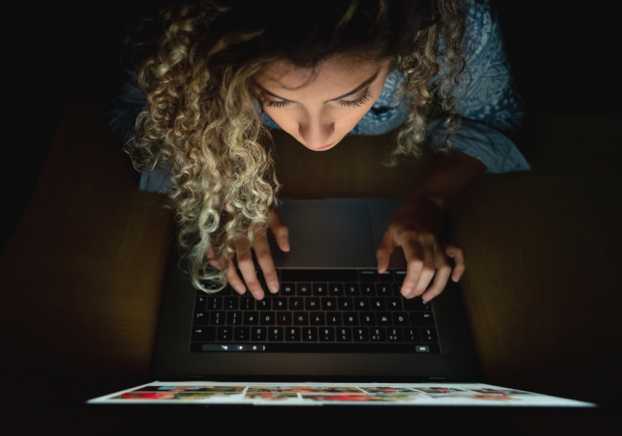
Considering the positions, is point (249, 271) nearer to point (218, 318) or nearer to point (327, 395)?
point (218, 318)

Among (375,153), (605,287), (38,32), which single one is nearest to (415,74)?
(375,153)

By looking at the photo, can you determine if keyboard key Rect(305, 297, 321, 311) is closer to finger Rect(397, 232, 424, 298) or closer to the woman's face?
finger Rect(397, 232, 424, 298)

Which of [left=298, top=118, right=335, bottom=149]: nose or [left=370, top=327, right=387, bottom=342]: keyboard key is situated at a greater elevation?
[left=298, top=118, right=335, bottom=149]: nose

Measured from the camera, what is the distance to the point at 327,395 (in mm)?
407

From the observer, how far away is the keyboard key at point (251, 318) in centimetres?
58

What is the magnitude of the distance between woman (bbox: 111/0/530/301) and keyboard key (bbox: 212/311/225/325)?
48 millimetres

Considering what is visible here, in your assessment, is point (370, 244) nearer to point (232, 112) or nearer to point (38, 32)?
point (232, 112)

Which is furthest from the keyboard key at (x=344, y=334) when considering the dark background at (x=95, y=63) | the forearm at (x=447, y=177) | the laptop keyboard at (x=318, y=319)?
the dark background at (x=95, y=63)

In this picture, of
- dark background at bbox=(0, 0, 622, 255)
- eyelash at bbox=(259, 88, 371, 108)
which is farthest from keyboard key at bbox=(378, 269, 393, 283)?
dark background at bbox=(0, 0, 622, 255)

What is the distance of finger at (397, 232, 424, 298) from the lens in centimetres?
61

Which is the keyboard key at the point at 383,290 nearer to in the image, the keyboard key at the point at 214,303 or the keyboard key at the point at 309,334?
the keyboard key at the point at 309,334

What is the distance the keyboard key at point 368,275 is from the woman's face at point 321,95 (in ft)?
0.82

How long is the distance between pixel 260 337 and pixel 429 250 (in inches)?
13.9

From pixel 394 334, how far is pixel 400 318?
0.03 meters
